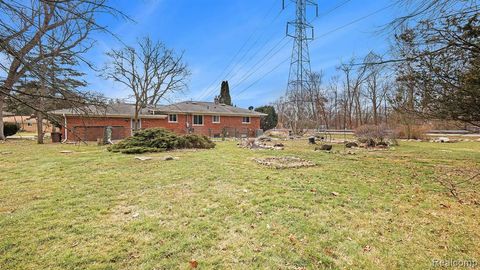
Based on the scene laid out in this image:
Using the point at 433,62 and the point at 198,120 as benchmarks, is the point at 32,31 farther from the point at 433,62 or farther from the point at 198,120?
the point at 198,120

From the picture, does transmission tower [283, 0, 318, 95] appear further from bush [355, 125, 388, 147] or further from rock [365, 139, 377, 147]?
rock [365, 139, 377, 147]

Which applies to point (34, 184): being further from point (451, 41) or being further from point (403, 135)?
point (403, 135)

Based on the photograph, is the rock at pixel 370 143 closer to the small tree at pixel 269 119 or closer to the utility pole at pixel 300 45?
the utility pole at pixel 300 45

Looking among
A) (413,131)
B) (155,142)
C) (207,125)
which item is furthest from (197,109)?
(413,131)

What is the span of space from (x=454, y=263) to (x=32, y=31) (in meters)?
4.56

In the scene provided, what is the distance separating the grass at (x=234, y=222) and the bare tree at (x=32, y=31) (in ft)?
6.08

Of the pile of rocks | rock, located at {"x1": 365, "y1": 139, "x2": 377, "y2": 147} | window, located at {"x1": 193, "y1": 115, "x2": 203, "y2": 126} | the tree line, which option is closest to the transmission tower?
the pile of rocks

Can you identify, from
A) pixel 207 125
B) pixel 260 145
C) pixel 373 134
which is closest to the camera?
pixel 260 145

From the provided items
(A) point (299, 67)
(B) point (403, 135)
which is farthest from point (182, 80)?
(B) point (403, 135)

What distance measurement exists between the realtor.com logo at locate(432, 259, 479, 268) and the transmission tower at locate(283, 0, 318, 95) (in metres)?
22.5

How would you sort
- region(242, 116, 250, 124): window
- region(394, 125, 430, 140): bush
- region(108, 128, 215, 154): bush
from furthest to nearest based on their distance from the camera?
1. region(242, 116, 250, 124): window
2. region(394, 125, 430, 140): bush
3. region(108, 128, 215, 154): bush

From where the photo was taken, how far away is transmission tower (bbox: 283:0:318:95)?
22.4 metres

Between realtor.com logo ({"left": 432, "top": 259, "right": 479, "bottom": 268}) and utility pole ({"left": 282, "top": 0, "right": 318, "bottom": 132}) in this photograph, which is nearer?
realtor.com logo ({"left": 432, "top": 259, "right": 479, "bottom": 268})

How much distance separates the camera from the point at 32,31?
2041 millimetres
